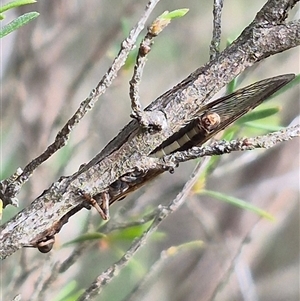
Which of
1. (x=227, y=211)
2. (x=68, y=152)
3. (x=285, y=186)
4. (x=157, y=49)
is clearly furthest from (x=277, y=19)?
(x=227, y=211)

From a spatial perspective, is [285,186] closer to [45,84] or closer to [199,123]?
[45,84]

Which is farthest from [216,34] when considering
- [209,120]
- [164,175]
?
[164,175]

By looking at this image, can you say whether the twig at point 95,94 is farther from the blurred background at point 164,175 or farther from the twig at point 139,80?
the blurred background at point 164,175

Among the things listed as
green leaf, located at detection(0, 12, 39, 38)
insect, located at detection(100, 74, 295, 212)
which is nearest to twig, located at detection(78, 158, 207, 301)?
insect, located at detection(100, 74, 295, 212)

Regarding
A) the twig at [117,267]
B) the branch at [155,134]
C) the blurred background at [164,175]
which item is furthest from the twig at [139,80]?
the blurred background at [164,175]

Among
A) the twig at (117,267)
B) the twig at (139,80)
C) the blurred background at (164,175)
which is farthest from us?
the blurred background at (164,175)

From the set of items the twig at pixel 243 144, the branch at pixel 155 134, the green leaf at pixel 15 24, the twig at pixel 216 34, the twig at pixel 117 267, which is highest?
the green leaf at pixel 15 24

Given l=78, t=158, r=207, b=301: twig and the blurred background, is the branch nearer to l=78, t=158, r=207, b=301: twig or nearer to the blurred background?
l=78, t=158, r=207, b=301: twig
